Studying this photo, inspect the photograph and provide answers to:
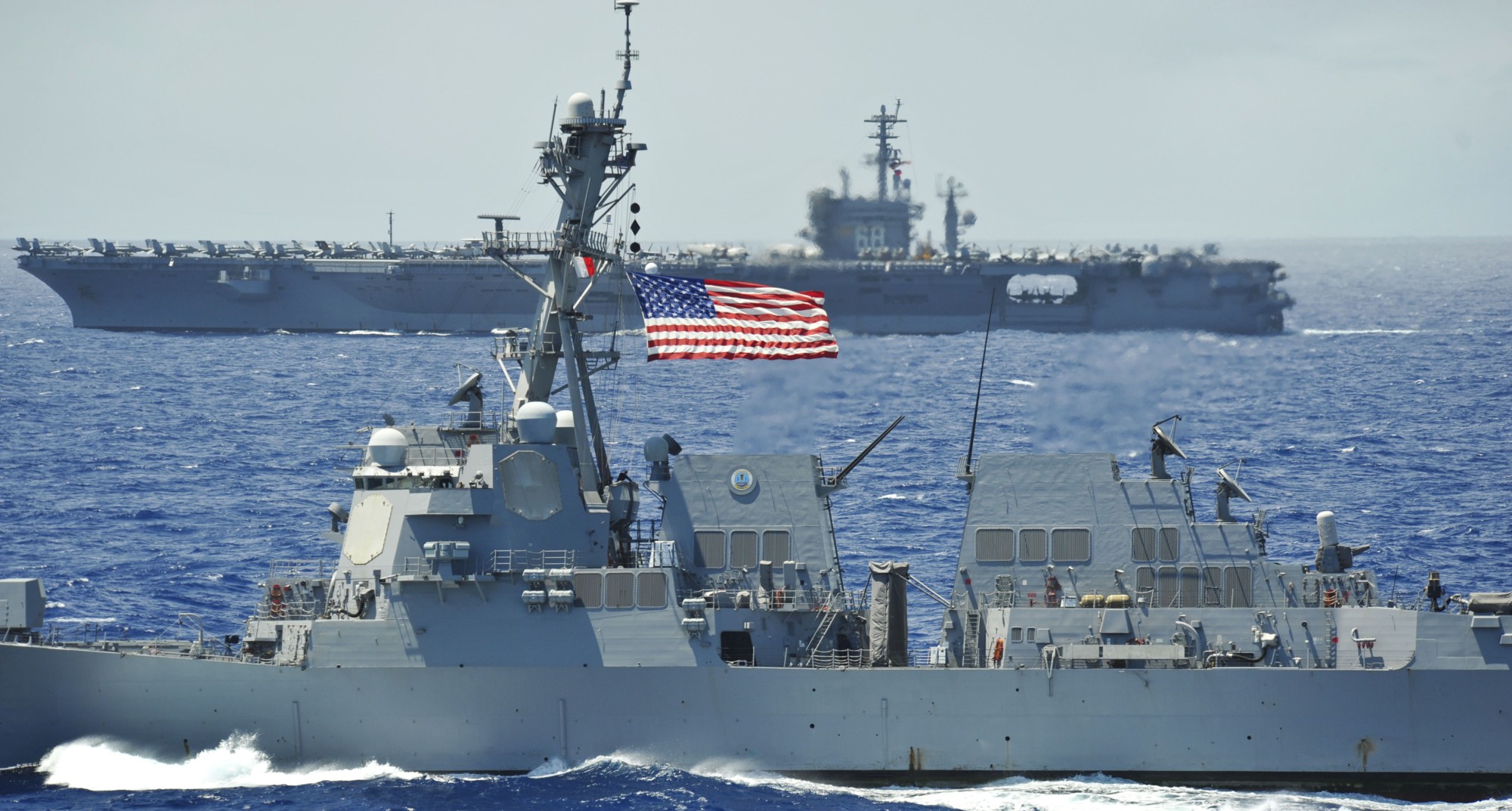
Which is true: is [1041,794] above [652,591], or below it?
below

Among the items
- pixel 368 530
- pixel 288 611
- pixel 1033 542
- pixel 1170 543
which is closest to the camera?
pixel 368 530

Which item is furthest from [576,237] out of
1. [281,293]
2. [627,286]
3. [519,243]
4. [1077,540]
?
[281,293]

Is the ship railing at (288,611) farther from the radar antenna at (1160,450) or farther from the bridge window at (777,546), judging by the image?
the radar antenna at (1160,450)

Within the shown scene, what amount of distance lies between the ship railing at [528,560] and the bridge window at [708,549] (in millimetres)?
1696

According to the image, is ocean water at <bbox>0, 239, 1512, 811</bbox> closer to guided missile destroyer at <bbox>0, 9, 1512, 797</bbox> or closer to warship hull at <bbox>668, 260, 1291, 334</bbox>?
guided missile destroyer at <bbox>0, 9, 1512, 797</bbox>

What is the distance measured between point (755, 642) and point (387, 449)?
5.64 m

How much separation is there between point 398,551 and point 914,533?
48.0 ft

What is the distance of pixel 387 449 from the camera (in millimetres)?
22625

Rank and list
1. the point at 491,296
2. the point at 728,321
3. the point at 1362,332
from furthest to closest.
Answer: the point at 1362,332
the point at 491,296
the point at 728,321

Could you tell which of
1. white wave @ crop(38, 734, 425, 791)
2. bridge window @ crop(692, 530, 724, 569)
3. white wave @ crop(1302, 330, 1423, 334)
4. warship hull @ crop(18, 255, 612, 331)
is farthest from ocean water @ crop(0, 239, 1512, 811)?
warship hull @ crop(18, 255, 612, 331)

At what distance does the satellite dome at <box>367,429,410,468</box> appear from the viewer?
891 inches

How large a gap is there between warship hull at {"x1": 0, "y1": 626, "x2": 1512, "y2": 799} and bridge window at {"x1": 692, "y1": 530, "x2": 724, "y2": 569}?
180cm

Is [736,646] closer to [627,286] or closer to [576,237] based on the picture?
[576,237]

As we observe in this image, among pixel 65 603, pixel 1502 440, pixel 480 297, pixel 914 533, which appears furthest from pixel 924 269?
pixel 65 603
